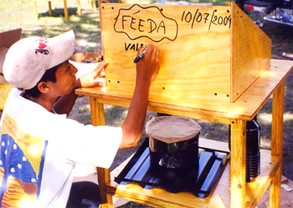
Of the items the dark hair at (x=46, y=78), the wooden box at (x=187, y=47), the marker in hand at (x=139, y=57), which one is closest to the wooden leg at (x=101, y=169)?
the wooden box at (x=187, y=47)

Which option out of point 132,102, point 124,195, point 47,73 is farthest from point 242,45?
point 124,195

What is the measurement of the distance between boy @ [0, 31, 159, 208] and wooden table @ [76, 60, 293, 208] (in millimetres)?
188

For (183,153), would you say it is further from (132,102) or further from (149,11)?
(149,11)

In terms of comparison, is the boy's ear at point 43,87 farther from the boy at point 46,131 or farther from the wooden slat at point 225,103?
→ the wooden slat at point 225,103

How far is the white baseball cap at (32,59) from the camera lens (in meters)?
1.88

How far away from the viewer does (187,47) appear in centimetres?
181

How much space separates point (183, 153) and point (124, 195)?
1.24ft

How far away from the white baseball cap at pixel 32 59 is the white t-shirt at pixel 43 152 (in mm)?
92

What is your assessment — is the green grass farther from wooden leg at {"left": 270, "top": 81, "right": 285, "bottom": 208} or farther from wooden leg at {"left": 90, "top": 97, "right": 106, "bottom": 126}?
wooden leg at {"left": 90, "top": 97, "right": 106, "bottom": 126}

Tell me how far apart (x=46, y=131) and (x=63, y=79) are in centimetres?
28

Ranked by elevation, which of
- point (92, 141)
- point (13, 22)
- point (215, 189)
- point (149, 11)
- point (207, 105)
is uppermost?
point (149, 11)

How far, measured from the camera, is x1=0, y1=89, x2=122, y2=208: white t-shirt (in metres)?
1.80

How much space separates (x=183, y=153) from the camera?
2238mm

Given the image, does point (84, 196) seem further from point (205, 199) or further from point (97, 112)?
point (205, 199)
